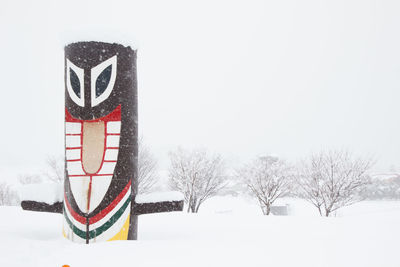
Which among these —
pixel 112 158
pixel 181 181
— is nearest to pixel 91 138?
pixel 112 158

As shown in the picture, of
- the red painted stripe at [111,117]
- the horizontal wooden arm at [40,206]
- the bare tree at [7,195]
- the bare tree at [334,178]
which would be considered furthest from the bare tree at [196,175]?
the bare tree at [7,195]

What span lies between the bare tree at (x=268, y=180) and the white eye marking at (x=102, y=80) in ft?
52.2

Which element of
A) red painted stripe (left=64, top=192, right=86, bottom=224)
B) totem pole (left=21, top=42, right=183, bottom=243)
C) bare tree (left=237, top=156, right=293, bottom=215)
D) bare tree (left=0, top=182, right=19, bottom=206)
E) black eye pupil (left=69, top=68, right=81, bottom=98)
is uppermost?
black eye pupil (left=69, top=68, right=81, bottom=98)

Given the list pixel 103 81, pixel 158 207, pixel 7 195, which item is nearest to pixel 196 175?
pixel 158 207

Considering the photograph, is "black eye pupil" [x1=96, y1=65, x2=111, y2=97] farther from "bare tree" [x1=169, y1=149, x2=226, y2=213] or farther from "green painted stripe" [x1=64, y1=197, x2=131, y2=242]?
"bare tree" [x1=169, y1=149, x2=226, y2=213]

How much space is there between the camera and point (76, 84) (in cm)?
449

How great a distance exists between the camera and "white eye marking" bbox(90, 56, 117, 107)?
14.5ft

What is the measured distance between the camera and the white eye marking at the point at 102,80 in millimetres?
4430

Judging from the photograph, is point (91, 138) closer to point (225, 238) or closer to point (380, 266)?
point (225, 238)

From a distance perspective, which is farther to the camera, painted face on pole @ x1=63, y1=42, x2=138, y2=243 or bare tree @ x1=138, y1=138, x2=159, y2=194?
bare tree @ x1=138, y1=138, x2=159, y2=194

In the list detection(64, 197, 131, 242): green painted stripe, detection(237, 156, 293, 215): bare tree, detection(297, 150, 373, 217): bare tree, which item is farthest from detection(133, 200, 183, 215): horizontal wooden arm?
detection(237, 156, 293, 215): bare tree

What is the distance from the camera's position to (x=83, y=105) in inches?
174

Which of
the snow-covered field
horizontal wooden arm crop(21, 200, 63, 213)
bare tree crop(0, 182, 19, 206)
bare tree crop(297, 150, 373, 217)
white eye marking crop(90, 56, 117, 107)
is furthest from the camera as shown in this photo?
bare tree crop(0, 182, 19, 206)

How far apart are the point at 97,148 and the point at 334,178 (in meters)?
16.1
